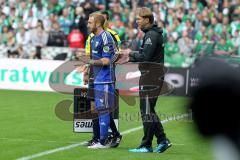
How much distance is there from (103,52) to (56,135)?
2.58 meters

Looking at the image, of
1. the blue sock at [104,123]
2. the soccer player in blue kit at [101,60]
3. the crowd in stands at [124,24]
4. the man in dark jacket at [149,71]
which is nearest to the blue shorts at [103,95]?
the soccer player in blue kit at [101,60]

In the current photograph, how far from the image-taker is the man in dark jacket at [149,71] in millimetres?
9461

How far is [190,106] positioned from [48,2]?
23.9m

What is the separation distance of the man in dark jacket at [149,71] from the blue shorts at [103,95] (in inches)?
20.3

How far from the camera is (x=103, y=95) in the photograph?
9.94 metres

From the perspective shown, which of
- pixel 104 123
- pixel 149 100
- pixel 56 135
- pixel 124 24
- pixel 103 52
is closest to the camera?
pixel 149 100

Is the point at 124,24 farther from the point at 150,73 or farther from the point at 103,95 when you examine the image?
the point at 150,73

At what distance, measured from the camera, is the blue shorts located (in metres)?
9.88

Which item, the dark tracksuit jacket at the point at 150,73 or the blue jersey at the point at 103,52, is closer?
the dark tracksuit jacket at the point at 150,73

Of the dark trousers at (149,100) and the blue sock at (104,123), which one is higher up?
the dark trousers at (149,100)

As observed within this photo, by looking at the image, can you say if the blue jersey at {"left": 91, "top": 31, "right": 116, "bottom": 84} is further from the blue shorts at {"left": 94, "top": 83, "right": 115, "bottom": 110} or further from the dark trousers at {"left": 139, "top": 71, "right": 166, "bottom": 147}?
the dark trousers at {"left": 139, "top": 71, "right": 166, "bottom": 147}

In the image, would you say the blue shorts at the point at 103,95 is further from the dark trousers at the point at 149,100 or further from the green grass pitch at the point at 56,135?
the green grass pitch at the point at 56,135

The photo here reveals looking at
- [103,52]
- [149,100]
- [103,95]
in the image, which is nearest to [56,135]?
[103,95]

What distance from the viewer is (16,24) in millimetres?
24984
